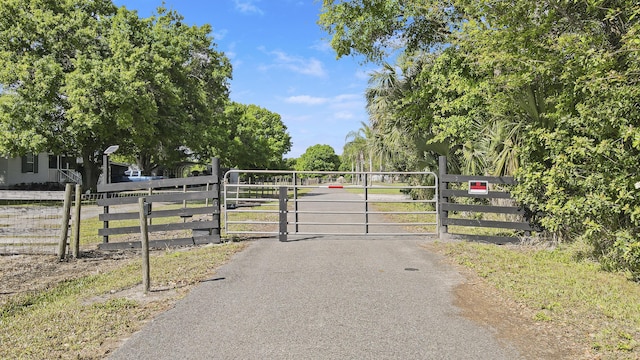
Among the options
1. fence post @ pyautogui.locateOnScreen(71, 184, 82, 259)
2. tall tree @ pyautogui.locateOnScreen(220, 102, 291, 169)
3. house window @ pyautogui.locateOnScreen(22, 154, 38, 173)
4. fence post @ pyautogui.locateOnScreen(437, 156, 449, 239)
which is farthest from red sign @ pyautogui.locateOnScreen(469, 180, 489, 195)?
house window @ pyautogui.locateOnScreen(22, 154, 38, 173)

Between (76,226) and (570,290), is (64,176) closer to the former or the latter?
(76,226)

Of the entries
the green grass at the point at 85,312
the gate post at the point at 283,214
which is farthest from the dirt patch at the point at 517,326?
the gate post at the point at 283,214

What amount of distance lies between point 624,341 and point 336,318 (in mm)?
2728

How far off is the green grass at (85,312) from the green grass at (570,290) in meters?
4.38

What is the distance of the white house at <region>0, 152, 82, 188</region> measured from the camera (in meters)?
28.9

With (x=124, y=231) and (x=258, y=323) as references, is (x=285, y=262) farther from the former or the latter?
(x=124, y=231)

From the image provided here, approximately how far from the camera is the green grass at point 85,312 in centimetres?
408

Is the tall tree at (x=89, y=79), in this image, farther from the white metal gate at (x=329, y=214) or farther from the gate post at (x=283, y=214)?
the gate post at (x=283, y=214)

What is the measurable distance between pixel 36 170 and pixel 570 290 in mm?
35681

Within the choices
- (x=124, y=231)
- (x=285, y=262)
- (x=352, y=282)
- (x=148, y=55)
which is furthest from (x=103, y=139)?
(x=352, y=282)

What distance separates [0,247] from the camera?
8703 millimetres

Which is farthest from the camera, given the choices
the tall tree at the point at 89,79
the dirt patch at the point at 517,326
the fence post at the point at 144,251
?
the tall tree at the point at 89,79

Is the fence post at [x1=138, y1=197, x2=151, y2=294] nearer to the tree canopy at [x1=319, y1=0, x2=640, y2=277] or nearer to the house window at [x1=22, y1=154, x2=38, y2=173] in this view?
the tree canopy at [x1=319, y1=0, x2=640, y2=277]

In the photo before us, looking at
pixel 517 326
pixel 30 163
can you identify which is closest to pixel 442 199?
pixel 517 326
